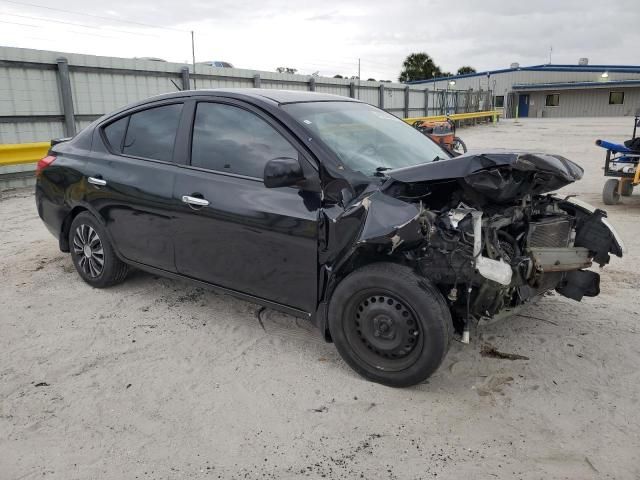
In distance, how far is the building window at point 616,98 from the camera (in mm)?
50812

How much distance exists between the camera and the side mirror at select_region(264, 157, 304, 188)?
3.03 meters

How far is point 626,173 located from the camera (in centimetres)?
823

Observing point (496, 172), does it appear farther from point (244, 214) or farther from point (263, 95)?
point (263, 95)

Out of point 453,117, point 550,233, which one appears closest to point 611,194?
point 550,233

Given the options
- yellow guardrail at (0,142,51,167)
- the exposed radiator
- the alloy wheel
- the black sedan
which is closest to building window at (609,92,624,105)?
yellow guardrail at (0,142,51,167)

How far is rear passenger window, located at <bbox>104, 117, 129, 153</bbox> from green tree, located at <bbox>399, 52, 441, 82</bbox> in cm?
8134

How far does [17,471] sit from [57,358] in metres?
1.13

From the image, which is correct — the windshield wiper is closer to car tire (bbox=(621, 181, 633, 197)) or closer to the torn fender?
the torn fender

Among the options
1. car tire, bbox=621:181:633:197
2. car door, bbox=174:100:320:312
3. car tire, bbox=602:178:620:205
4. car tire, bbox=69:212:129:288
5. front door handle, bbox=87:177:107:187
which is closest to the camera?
car door, bbox=174:100:320:312

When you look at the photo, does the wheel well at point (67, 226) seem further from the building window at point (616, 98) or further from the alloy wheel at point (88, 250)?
the building window at point (616, 98)

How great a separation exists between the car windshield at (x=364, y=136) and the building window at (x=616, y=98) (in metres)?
55.8

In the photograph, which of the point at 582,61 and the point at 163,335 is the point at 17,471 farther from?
the point at 582,61

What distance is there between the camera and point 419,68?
267 ft

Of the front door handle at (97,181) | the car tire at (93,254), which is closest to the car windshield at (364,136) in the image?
the front door handle at (97,181)
